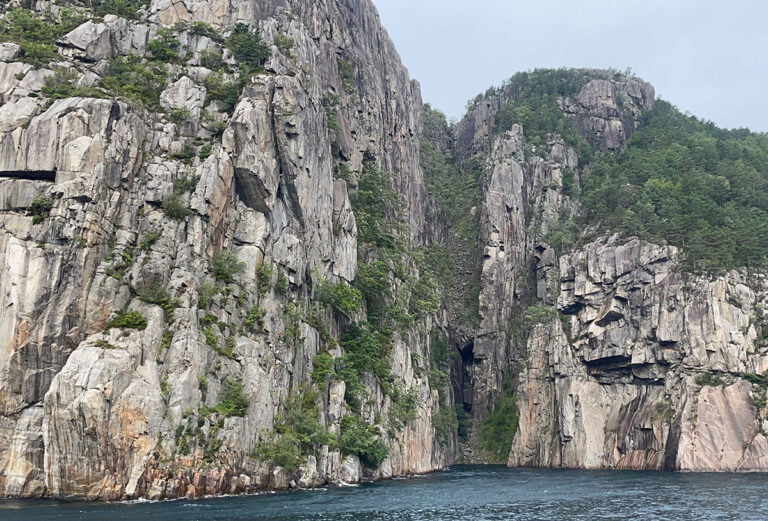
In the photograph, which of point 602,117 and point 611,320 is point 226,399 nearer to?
point 611,320

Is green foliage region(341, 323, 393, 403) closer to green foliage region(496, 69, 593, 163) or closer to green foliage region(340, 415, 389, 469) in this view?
green foliage region(340, 415, 389, 469)

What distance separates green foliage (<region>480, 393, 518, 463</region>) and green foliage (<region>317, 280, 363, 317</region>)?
5080cm

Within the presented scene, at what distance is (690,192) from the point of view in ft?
414

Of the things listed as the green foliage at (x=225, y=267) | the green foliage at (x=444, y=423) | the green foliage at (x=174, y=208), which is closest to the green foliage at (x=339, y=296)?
the green foliage at (x=225, y=267)

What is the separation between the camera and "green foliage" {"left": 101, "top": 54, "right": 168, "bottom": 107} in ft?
255

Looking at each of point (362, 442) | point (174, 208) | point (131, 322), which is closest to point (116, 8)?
point (174, 208)

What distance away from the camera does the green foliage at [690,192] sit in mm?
108625

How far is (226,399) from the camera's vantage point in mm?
65250

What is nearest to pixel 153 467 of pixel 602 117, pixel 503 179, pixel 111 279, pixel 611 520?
pixel 111 279

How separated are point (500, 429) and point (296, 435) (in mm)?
68707

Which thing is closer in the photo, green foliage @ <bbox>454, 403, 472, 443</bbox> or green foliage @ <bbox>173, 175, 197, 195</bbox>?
green foliage @ <bbox>173, 175, 197, 195</bbox>

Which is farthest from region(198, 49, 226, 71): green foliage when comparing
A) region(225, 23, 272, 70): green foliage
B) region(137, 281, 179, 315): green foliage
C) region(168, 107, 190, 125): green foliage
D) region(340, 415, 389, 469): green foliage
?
region(340, 415, 389, 469): green foliage

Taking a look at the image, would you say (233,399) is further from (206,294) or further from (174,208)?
(174,208)

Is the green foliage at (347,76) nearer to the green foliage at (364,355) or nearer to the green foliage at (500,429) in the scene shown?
the green foliage at (364,355)
